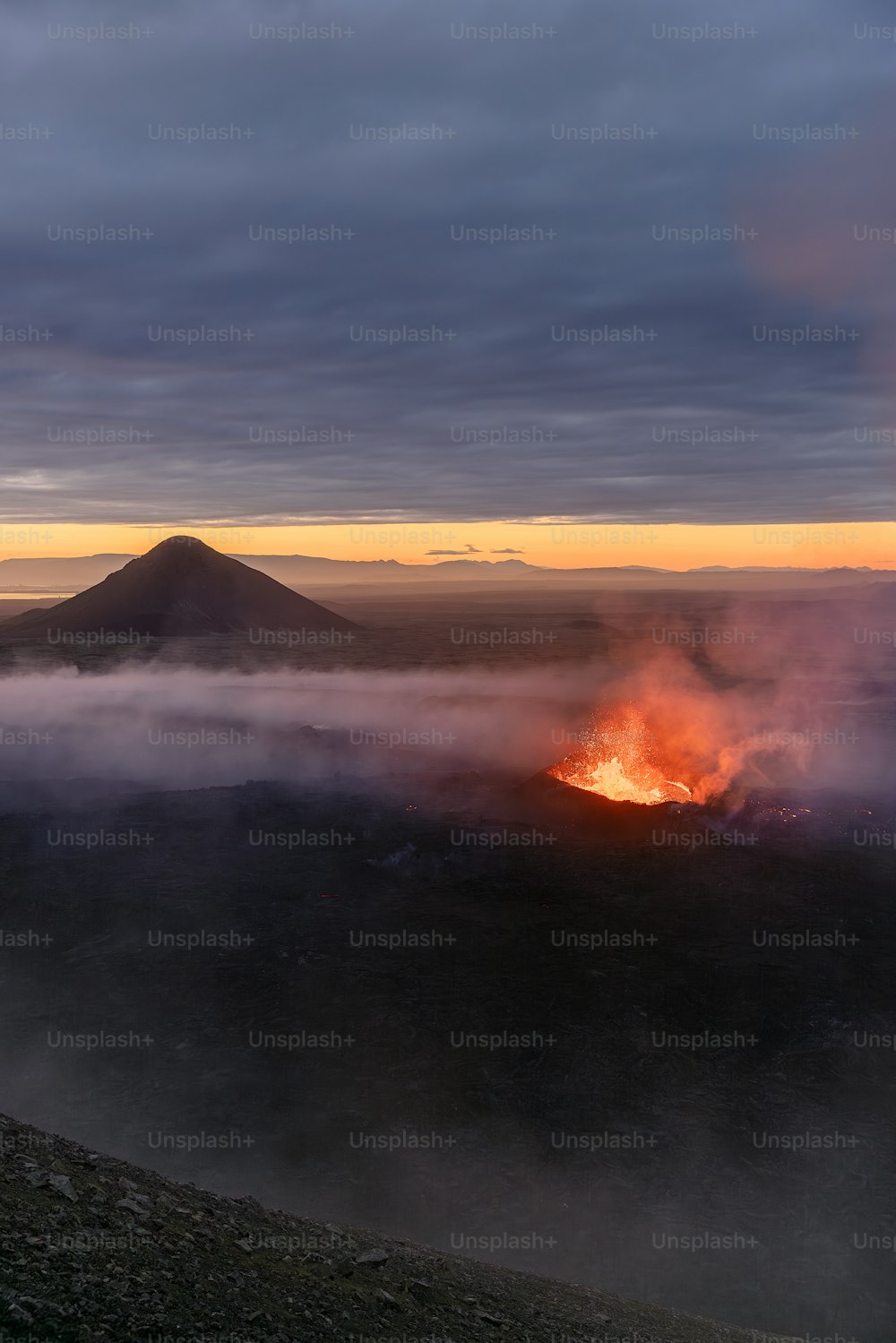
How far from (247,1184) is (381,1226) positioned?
3.30 meters

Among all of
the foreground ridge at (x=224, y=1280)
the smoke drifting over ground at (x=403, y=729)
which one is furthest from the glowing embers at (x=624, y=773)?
the foreground ridge at (x=224, y=1280)

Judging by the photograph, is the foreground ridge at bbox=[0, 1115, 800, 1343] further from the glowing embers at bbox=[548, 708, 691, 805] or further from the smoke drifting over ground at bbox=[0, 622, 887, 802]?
the smoke drifting over ground at bbox=[0, 622, 887, 802]

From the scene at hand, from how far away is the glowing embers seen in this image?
5159 centimetres

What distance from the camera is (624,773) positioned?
185ft

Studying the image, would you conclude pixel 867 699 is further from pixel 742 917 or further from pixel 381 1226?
pixel 381 1226

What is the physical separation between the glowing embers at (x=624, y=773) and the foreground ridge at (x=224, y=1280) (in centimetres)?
3414

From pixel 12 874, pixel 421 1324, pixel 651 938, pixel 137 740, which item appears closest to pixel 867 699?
pixel 137 740

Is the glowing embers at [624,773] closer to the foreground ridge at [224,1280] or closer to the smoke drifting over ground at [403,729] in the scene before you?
the smoke drifting over ground at [403,729]

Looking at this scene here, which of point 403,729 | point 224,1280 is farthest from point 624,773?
point 224,1280

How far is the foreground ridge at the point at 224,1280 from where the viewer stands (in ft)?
32.7

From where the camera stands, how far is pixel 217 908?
3562 cm

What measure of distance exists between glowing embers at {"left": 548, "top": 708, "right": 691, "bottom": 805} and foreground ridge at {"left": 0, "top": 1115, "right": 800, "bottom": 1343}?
112 ft

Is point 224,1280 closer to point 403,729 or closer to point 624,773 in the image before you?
point 624,773

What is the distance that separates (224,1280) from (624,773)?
46809 mm
